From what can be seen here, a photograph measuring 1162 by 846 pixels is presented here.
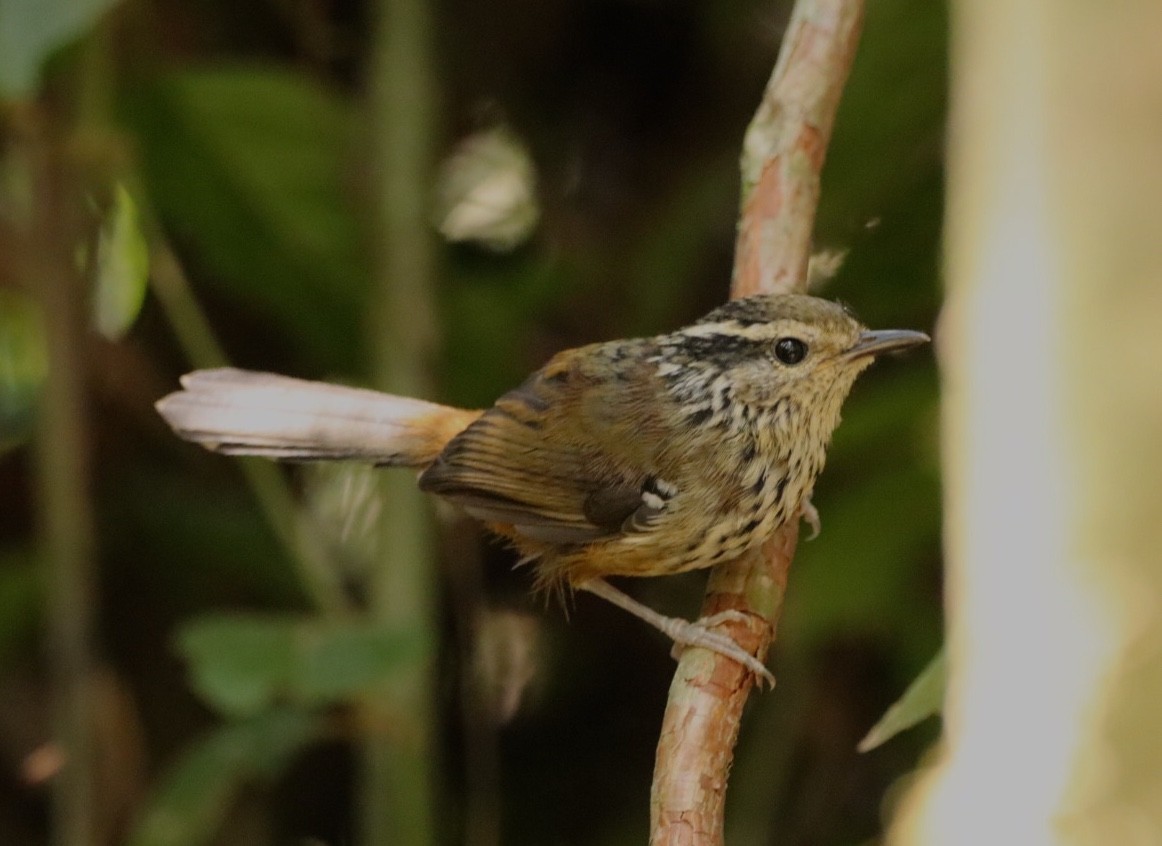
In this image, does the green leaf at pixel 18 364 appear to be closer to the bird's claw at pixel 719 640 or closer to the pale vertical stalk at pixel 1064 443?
the bird's claw at pixel 719 640

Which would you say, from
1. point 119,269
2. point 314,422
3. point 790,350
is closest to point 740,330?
point 790,350

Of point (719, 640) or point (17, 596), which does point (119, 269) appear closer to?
point (17, 596)

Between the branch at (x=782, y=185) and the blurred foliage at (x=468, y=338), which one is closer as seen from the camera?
the branch at (x=782, y=185)

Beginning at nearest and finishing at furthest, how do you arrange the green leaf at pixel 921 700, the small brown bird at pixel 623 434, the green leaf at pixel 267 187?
1. the green leaf at pixel 921 700
2. the small brown bird at pixel 623 434
3. the green leaf at pixel 267 187

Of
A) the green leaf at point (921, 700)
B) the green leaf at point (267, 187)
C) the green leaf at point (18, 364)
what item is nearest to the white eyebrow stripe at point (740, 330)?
the green leaf at point (921, 700)

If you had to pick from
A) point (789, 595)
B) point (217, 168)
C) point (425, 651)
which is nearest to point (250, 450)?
point (425, 651)

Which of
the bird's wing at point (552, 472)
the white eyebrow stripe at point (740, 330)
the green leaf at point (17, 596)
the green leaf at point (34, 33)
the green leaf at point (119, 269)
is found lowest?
the green leaf at point (17, 596)
